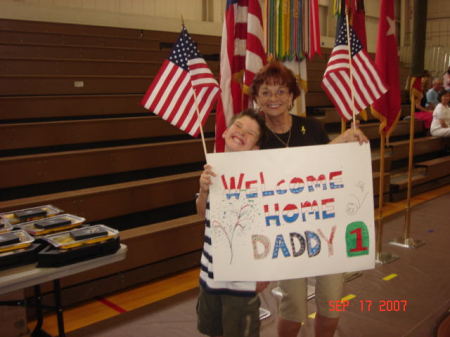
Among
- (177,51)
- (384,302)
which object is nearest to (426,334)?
(384,302)

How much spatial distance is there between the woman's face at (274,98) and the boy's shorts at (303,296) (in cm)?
69

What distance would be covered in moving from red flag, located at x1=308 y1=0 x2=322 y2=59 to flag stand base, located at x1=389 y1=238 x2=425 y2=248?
201 centimetres

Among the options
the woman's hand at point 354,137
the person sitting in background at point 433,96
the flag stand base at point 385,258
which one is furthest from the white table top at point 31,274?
the person sitting in background at point 433,96

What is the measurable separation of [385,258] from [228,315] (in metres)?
2.27

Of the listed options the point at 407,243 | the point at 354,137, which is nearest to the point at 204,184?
the point at 354,137

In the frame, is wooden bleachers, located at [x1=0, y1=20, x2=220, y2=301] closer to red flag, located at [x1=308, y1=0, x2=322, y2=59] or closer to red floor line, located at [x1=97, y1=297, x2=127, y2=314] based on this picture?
red floor line, located at [x1=97, y1=297, x2=127, y2=314]

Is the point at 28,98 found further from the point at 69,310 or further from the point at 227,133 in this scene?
the point at 227,133

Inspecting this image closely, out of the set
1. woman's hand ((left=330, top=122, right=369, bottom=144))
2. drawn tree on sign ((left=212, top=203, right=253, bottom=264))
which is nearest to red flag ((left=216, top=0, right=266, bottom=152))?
woman's hand ((left=330, top=122, right=369, bottom=144))

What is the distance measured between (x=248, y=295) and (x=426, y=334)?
4.48 ft

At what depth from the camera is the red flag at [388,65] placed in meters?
3.05

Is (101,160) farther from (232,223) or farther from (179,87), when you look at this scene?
(232,223)

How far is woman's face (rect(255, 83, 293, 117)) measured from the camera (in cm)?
169

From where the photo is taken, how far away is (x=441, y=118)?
6453 millimetres

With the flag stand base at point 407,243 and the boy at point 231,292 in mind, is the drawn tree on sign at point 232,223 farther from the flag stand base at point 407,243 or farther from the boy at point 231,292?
the flag stand base at point 407,243
